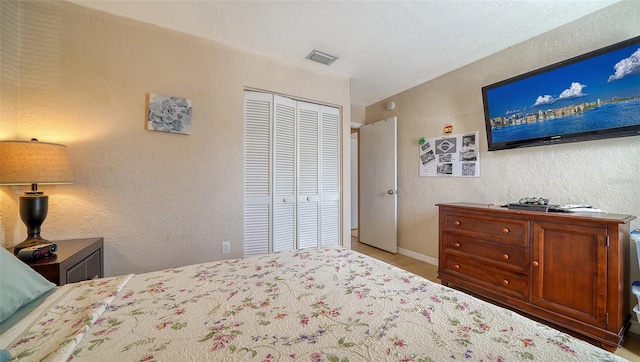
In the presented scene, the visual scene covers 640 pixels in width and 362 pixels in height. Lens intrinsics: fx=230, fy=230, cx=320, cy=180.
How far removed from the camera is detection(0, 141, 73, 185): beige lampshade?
4.48 ft

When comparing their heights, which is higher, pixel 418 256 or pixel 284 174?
pixel 284 174

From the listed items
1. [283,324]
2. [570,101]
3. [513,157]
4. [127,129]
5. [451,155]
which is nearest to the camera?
[283,324]

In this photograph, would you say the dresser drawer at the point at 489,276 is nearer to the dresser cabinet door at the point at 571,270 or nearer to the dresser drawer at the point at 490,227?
the dresser cabinet door at the point at 571,270

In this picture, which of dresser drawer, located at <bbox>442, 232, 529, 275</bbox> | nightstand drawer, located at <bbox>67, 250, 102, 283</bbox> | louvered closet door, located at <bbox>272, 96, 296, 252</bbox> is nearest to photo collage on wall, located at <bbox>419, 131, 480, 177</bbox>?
dresser drawer, located at <bbox>442, 232, 529, 275</bbox>

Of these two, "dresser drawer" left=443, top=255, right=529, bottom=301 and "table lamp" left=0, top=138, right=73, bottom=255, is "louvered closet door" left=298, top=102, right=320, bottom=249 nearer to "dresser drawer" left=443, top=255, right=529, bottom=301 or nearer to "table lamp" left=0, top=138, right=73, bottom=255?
"dresser drawer" left=443, top=255, right=529, bottom=301

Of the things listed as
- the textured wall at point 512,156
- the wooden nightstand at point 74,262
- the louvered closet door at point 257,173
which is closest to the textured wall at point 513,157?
the textured wall at point 512,156

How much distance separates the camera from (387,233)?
3.69m

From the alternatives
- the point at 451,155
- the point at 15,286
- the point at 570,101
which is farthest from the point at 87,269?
the point at 570,101

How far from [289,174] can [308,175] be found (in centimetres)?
26

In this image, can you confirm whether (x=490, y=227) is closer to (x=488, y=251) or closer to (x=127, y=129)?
(x=488, y=251)

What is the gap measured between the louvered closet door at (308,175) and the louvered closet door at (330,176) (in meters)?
0.07

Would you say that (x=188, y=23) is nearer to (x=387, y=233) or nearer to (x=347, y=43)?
(x=347, y=43)

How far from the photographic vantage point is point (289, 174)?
2.76 metres

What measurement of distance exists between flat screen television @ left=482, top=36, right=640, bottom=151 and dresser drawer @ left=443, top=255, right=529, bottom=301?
120cm
